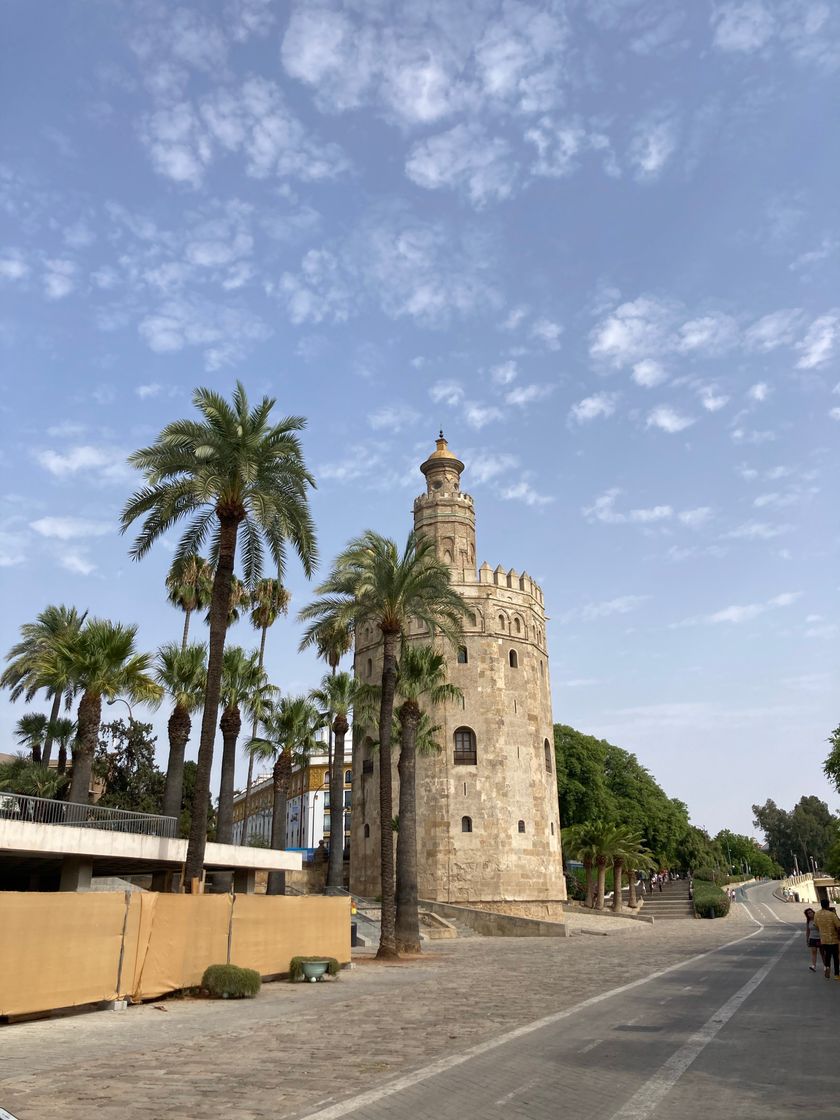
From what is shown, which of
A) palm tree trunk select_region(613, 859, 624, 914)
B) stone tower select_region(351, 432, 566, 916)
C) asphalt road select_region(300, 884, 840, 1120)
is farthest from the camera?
palm tree trunk select_region(613, 859, 624, 914)

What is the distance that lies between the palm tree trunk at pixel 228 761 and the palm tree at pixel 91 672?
4.98m

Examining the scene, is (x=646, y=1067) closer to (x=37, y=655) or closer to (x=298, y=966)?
(x=298, y=966)

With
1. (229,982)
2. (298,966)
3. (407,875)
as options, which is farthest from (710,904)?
(229,982)

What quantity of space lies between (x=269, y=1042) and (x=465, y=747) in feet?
109

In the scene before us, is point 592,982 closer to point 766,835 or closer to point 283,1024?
point 283,1024

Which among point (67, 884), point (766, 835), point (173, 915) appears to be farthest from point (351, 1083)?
point (766, 835)

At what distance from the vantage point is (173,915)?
15047 millimetres

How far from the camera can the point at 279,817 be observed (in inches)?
A: 1316

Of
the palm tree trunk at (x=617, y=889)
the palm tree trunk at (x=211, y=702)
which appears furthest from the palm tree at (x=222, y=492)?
the palm tree trunk at (x=617, y=889)

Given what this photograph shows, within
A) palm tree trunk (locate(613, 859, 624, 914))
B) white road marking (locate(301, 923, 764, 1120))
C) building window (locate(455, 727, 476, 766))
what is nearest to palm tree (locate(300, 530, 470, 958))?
white road marking (locate(301, 923, 764, 1120))

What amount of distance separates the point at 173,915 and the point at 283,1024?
3.73m

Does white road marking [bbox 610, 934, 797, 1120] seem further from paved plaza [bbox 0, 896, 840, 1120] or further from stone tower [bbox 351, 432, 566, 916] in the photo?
stone tower [bbox 351, 432, 566, 916]

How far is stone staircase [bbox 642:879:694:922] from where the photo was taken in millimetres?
54844

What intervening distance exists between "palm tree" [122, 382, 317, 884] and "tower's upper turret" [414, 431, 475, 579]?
26.9 m
